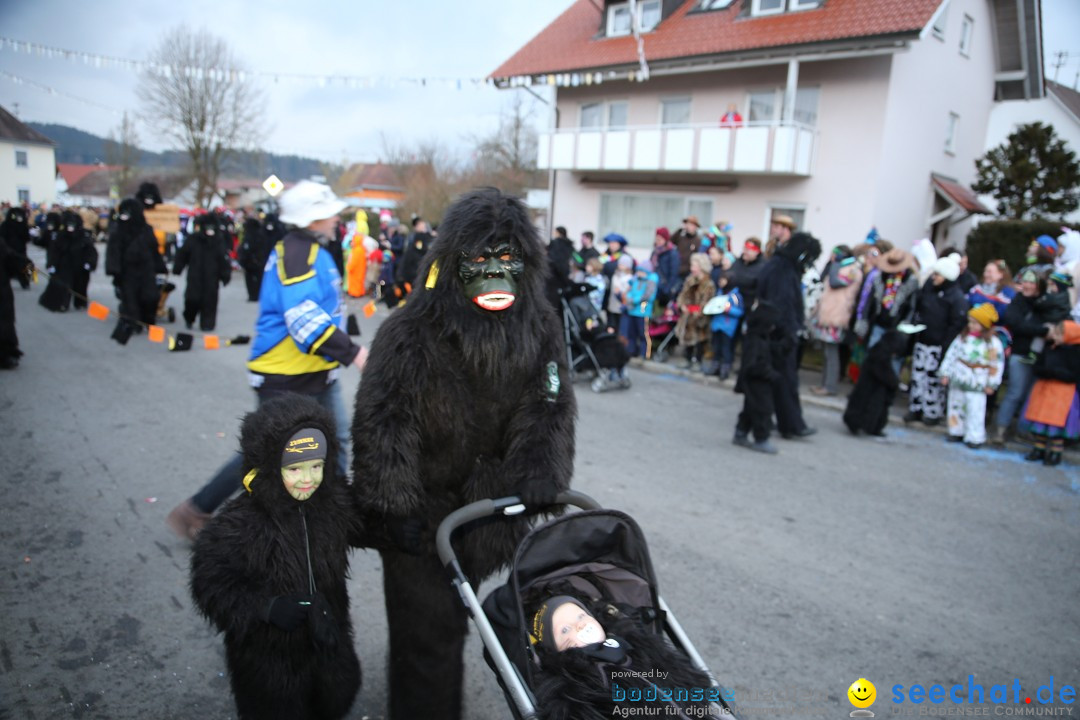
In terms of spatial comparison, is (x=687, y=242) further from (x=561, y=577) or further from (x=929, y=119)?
(x=561, y=577)

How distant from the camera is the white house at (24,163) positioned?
122 ft

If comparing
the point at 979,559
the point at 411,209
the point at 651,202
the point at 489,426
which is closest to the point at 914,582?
the point at 979,559

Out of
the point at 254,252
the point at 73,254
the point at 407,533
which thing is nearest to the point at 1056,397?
the point at 407,533

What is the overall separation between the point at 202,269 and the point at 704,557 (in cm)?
986

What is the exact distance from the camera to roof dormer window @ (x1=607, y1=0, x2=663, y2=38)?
2214cm

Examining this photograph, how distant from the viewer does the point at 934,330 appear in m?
8.03

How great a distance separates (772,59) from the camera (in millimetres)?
17453

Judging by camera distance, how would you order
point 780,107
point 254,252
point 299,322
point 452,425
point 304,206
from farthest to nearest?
1. point 780,107
2. point 254,252
3. point 304,206
4. point 299,322
5. point 452,425

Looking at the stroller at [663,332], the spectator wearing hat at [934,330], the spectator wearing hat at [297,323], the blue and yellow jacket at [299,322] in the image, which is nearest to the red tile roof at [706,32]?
the stroller at [663,332]

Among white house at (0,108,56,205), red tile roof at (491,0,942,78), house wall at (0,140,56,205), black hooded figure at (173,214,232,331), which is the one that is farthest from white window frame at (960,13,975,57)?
house wall at (0,140,56,205)

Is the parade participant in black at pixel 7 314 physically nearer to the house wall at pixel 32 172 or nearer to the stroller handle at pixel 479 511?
the stroller handle at pixel 479 511

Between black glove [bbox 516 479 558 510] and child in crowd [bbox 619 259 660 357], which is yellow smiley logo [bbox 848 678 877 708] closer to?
black glove [bbox 516 479 558 510]

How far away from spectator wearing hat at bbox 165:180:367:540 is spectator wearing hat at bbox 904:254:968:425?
6.87 m

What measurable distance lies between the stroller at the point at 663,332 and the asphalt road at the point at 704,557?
11.0 ft
